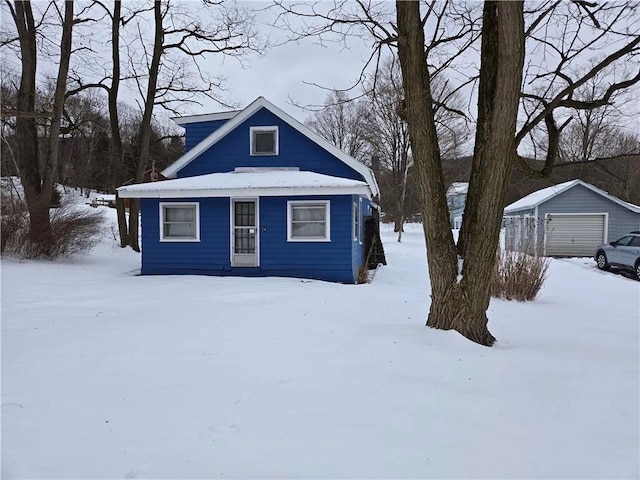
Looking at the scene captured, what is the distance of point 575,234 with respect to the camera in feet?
68.0

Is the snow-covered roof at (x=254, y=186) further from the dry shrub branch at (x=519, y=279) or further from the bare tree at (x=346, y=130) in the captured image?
the bare tree at (x=346, y=130)

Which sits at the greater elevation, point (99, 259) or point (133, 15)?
point (133, 15)

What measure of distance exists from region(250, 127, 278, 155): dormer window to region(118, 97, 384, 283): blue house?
0.10 ft

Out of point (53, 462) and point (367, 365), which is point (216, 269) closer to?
point (367, 365)

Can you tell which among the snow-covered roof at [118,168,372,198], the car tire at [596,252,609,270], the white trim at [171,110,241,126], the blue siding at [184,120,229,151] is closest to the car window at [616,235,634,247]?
the car tire at [596,252,609,270]

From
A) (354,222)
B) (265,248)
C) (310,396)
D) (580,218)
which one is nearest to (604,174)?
(580,218)

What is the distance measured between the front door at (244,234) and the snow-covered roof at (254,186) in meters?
0.74

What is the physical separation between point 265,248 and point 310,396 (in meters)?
8.23

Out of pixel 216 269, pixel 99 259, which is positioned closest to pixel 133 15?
pixel 99 259

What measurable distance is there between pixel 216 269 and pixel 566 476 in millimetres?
10116

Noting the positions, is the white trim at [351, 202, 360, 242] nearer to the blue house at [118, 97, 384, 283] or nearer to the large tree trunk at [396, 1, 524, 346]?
the blue house at [118, 97, 384, 283]

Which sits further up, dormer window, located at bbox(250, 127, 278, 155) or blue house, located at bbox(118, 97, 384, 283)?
dormer window, located at bbox(250, 127, 278, 155)

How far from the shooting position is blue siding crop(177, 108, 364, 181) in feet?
39.8

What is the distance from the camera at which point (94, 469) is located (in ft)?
7.24
